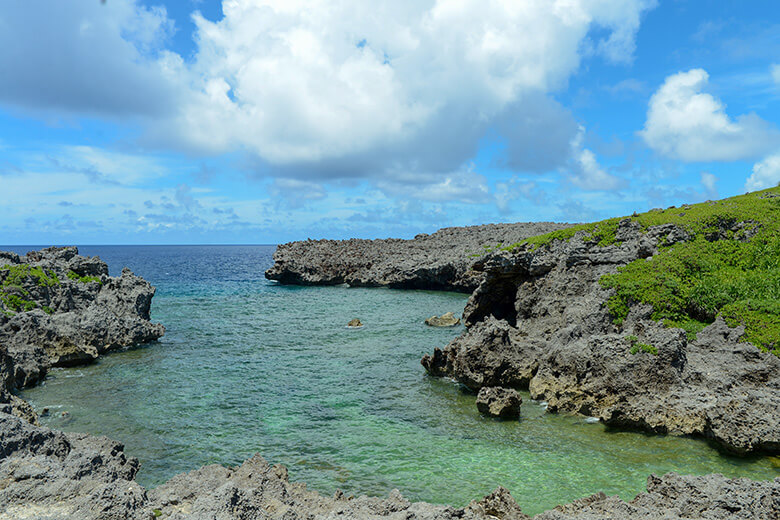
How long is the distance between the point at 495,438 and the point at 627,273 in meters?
10.9

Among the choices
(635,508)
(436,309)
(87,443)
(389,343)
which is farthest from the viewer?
(436,309)

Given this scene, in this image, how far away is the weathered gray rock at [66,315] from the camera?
23.0 m

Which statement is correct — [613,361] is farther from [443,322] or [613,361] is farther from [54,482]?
[443,322]

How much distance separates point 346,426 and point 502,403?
223 inches

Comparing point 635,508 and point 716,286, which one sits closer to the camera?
point 635,508

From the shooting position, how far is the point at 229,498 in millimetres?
7773

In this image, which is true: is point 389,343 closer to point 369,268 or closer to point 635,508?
Answer: point 635,508

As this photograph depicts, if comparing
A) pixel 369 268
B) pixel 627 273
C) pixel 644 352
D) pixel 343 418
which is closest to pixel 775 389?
pixel 644 352

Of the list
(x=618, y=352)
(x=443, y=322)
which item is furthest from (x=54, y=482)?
(x=443, y=322)

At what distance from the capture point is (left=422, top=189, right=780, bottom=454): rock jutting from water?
15289 mm

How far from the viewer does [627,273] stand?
22.1m

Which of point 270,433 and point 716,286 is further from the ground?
point 716,286

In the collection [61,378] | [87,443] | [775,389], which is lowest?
[61,378]

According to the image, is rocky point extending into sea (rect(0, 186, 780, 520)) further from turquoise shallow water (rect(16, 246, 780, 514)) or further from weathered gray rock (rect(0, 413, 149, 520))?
turquoise shallow water (rect(16, 246, 780, 514))
